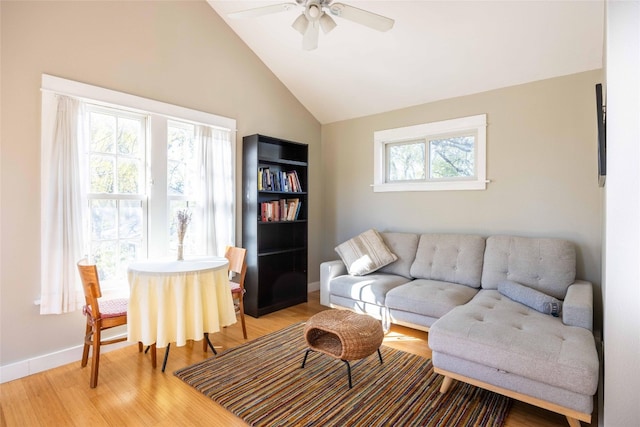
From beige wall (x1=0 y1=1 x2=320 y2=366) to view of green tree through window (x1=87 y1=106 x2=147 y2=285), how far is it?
1.07 feet

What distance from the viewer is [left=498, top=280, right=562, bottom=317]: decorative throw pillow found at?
239 centimetres

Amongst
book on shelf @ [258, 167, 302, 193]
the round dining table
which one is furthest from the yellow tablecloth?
book on shelf @ [258, 167, 302, 193]

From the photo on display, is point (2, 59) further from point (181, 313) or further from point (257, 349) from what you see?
point (257, 349)

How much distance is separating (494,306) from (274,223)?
8.41ft

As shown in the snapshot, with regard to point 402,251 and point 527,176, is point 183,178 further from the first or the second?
point 527,176

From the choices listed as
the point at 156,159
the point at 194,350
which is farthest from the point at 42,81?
the point at 194,350

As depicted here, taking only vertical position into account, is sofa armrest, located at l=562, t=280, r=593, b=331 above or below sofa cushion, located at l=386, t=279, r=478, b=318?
above

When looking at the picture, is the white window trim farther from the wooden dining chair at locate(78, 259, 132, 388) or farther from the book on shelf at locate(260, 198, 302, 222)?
the wooden dining chair at locate(78, 259, 132, 388)

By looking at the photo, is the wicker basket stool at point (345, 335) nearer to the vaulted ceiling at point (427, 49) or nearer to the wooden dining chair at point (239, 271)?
the wooden dining chair at point (239, 271)

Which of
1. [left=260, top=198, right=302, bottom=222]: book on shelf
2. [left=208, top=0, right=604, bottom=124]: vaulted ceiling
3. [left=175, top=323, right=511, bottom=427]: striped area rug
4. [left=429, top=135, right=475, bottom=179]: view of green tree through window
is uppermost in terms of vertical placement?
[left=208, top=0, right=604, bottom=124]: vaulted ceiling

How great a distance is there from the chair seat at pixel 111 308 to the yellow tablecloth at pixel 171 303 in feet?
0.40

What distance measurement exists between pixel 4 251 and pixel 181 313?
1313 mm

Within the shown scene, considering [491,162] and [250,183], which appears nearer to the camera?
[491,162]

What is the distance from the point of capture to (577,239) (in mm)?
3014
